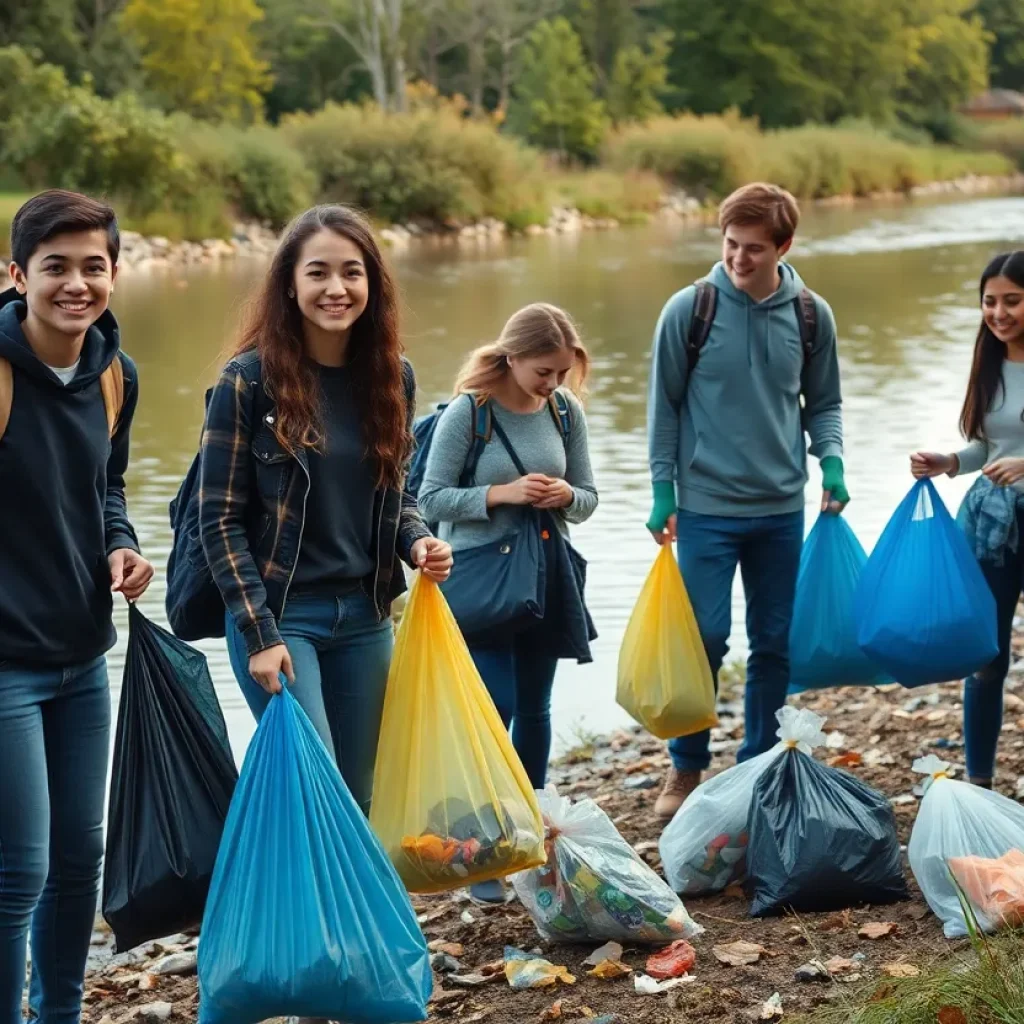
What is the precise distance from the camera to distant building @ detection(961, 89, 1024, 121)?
8181cm

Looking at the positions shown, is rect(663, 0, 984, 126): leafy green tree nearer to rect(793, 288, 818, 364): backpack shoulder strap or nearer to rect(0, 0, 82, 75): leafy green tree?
rect(0, 0, 82, 75): leafy green tree

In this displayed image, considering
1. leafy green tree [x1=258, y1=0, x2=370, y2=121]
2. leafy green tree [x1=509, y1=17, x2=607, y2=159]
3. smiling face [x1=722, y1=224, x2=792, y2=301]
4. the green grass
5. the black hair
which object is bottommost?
the green grass

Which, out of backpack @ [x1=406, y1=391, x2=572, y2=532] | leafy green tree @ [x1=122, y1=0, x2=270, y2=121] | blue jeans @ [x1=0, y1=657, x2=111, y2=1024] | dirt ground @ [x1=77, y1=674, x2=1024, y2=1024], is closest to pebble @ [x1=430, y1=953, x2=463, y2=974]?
dirt ground @ [x1=77, y1=674, x2=1024, y2=1024]

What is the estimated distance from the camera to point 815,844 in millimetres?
4152

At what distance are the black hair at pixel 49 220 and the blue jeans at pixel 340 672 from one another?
86 centimetres

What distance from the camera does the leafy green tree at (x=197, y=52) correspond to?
4547 centimetres

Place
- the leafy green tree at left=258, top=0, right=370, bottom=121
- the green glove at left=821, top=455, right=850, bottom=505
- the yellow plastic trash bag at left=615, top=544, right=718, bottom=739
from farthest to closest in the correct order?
1. the leafy green tree at left=258, top=0, right=370, bottom=121
2. the green glove at left=821, top=455, right=850, bottom=505
3. the yellow plastic trash bag at left=615, top=544, right=718, bottom=739

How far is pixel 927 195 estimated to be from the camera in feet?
168

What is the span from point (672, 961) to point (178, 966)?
4.52ft

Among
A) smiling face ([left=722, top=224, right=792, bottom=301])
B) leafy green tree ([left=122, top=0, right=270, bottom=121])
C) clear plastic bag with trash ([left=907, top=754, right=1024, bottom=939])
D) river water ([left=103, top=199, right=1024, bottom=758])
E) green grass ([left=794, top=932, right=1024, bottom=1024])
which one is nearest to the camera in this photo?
green grass ([left=794, top=932, right=1024, bottom=1024])

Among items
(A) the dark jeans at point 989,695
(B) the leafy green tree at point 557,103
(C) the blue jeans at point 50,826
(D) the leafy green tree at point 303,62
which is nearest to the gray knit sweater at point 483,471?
(A) the dark jeans at point 989,695

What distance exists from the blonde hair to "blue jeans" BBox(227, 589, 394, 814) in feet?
3.53

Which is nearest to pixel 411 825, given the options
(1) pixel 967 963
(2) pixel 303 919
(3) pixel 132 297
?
(2) pixel 303 919

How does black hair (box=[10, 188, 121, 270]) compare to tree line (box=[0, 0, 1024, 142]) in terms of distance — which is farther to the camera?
tree line (box=[0, 0, 1024, 142])
